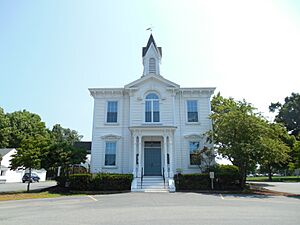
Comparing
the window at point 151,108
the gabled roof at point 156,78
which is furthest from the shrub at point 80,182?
the gabled roof at point 156,78

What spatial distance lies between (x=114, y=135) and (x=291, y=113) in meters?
35.0

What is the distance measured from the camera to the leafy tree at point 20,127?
161 ft

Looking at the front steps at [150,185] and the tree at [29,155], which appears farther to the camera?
the tree at [29,155]

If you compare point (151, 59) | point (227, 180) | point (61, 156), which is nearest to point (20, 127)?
point (61, 156)

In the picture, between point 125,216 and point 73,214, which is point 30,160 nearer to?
point 73,214

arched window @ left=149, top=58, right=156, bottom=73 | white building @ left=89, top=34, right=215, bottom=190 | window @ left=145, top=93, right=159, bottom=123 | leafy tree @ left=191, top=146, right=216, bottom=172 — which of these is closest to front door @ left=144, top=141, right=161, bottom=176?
white building @ left=89, top=34, right=215, bottom=190

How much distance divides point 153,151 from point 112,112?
4968 millimetres

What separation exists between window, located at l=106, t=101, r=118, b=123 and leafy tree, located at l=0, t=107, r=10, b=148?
116ft

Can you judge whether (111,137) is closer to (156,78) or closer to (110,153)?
(110,153)

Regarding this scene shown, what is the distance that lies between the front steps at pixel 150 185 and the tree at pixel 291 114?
1301 inches

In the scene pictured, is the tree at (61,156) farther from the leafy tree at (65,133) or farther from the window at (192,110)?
the leafy tree at (65,133)

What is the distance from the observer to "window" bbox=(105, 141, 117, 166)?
19844 millimetres

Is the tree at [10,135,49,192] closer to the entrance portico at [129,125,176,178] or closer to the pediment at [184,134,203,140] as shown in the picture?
the entrance portico at [129,125,176,178]

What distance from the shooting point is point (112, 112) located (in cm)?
2098
